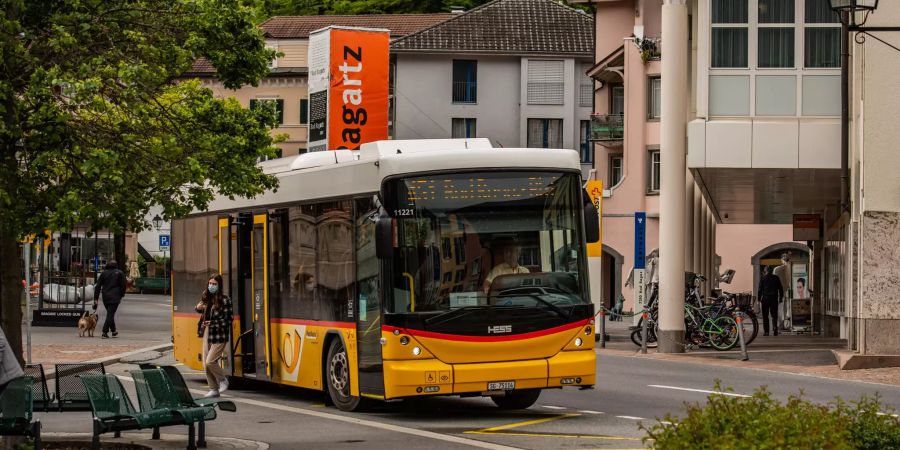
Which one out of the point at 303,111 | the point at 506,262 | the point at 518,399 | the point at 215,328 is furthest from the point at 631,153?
the point at 506,262

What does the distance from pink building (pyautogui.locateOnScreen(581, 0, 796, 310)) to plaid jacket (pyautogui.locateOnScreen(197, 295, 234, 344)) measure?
137 ft

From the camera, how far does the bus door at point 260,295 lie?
67.4 feet

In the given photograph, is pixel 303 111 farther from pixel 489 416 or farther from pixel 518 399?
pixel 489 416

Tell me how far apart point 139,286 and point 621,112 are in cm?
2536

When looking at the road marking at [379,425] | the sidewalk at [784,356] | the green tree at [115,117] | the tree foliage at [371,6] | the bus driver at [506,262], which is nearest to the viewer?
the green tree at [115,117]

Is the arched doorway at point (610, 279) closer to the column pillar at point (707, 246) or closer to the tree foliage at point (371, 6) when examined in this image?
the column pillar at point (707, 246)

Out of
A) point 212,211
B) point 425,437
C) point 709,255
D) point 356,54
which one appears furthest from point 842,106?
point 709,255

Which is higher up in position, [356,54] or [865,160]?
[356,54]

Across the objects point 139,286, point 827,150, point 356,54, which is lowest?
point 139,286

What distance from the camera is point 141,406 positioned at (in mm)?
14086

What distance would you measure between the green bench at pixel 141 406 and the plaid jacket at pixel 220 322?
6.34 metres

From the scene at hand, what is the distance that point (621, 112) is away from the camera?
7044 centimetres

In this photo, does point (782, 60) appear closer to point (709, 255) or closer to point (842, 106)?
point (842, 106)

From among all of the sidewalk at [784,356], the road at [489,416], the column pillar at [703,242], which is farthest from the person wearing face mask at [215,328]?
the column pillar at [703,242]
